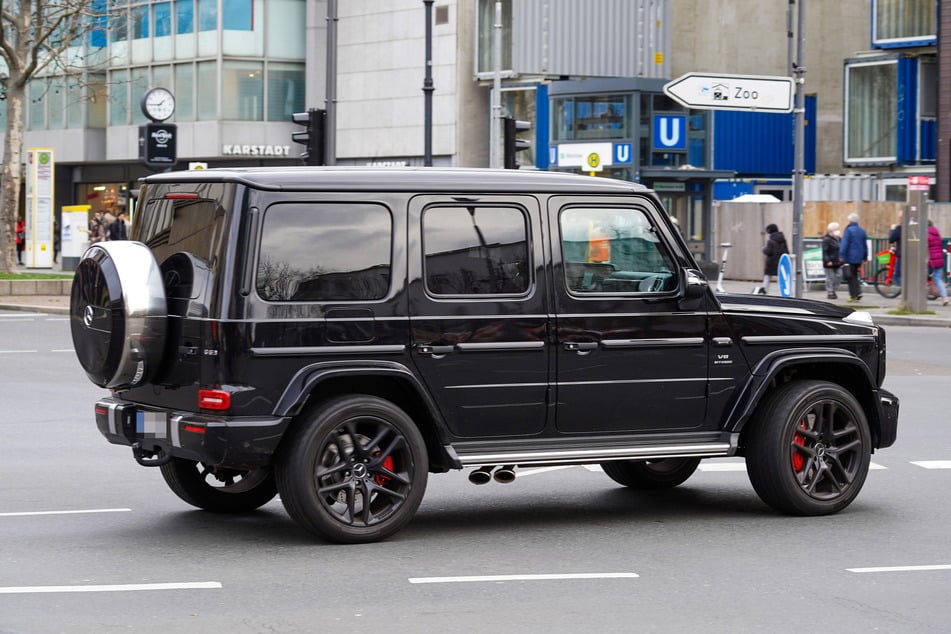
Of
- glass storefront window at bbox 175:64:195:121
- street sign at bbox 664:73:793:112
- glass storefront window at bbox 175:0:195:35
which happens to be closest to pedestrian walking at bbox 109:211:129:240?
glass storefront window at bbox 175:64:195:121

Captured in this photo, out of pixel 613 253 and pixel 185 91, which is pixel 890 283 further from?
pixel 185 91

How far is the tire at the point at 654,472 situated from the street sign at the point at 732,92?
1065cm

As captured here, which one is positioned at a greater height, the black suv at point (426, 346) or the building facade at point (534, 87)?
the building facade at point (534, 87)

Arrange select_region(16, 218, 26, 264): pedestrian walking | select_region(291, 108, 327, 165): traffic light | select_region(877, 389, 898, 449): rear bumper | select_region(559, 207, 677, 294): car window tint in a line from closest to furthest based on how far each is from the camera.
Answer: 1. select_region(559, 207, 677, 294): car window tint
2. select_region(877, 389, 898, 449): rear bumper
3. select_region(291, 108, 327, 165): traffic light
4. select_region(16, 218, 26, 264): pedestrian walking

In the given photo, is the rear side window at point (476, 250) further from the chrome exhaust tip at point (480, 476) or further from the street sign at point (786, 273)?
the street sign at point (786, 273)

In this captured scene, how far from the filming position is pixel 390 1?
5419 centimetres

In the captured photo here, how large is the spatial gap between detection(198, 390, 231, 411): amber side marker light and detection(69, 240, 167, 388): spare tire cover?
15.4 inches

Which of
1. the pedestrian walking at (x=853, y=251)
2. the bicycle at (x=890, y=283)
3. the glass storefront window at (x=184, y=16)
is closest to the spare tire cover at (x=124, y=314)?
the pedestrian walking at (x=853, y=251)

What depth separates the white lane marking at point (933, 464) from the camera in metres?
10.9

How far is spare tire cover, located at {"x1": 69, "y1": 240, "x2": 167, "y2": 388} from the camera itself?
25.4ft

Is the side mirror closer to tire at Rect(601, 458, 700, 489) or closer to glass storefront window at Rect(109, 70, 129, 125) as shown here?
tire at Rect(601, 458, 700, 489)

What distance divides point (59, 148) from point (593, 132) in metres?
24.0

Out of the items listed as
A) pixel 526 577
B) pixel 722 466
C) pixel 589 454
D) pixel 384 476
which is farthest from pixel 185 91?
pixel 526 577

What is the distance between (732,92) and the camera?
67.5ft
